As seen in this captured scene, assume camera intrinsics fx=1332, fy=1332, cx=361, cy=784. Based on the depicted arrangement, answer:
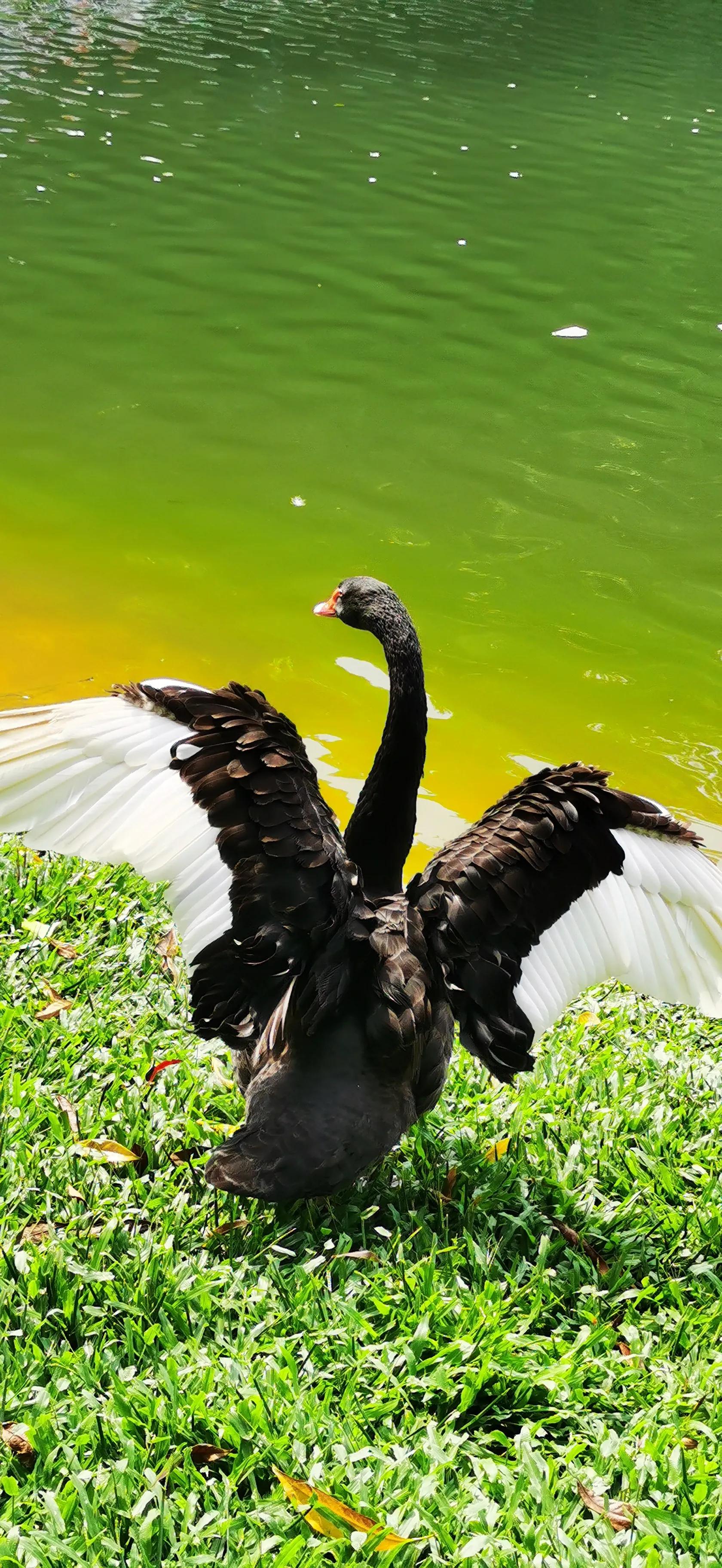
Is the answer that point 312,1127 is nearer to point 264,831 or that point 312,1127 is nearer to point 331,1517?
point 264,831

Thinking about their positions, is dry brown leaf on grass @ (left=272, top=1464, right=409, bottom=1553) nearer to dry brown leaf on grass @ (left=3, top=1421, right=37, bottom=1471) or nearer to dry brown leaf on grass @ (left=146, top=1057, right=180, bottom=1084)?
dry brown leaf on grass @ (left=3, top=1421, right=37, bottom=1471)

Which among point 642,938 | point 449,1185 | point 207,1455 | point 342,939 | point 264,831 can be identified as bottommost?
point 449,1185

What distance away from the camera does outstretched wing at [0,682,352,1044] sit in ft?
8.18

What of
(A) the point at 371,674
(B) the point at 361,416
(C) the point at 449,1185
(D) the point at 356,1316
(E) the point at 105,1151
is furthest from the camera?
(B) the point at 361,416

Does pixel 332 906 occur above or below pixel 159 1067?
above

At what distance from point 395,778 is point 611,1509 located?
1.55m

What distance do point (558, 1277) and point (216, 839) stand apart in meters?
1.12

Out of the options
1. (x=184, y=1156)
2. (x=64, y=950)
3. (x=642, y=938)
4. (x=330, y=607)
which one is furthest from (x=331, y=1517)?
(x=330, y=607)

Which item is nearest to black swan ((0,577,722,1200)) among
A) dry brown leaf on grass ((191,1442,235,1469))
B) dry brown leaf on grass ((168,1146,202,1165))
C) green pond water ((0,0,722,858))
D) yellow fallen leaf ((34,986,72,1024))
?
dry brown leaf on grass ((168,1146,202,1165))

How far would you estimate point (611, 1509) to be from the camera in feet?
7.01

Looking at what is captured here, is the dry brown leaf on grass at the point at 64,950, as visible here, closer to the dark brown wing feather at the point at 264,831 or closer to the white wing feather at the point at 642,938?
the dark brown wing feather at the point at 264,831

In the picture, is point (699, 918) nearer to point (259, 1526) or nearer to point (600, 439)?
point (259, 1526)

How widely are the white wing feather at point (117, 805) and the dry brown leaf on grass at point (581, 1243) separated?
0.99m

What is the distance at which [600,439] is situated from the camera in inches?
326
